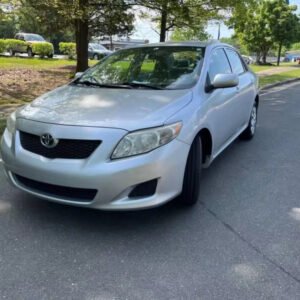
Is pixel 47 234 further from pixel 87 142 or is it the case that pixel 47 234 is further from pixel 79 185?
pixel 87 142

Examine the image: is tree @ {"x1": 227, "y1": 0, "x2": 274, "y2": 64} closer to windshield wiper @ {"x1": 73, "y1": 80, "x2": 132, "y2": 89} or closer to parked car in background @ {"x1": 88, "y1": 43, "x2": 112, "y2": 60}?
parked car in background @ {"x1": 88, "y1": 43, "x2": 112, "y2": 60}

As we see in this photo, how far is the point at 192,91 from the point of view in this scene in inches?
147

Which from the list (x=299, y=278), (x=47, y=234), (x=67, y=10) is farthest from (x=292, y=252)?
(x=67, y=10)

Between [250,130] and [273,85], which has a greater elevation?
[250,130]

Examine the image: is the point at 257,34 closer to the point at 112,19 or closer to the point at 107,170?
the point at 112,19

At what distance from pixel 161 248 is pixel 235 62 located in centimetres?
350

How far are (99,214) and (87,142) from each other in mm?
878

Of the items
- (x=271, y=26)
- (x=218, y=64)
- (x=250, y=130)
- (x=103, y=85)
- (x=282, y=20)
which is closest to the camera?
(x=103, y=85)

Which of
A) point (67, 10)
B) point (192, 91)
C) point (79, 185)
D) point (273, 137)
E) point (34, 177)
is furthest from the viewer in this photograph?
point (67, 10)

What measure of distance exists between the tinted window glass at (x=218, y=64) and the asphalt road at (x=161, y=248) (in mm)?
1309

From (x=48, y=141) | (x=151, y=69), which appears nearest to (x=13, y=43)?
(x=151, y=69)

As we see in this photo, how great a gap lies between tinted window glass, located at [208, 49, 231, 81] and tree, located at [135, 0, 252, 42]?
6897 millimetres

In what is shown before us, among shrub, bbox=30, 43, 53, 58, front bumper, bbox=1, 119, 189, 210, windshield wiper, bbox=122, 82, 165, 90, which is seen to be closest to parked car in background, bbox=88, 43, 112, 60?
shrub, bbox=30, 43, 53, 58

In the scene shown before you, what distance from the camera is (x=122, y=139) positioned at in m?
2.94
